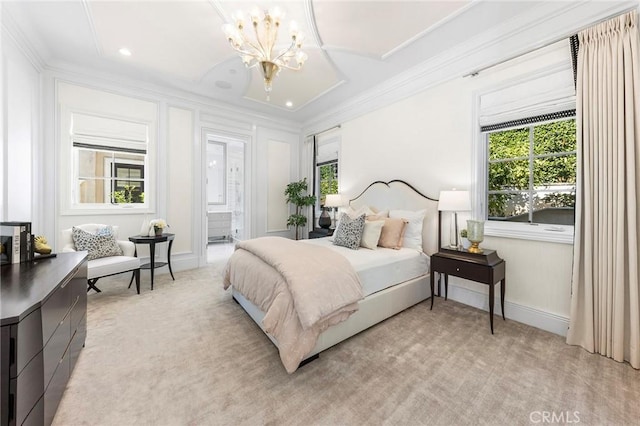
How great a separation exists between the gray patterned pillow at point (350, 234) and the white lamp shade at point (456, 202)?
922 millimetres

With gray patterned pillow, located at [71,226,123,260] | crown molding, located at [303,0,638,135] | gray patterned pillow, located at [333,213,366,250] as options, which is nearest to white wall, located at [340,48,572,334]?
crown molding, located at [303,0,638,135]

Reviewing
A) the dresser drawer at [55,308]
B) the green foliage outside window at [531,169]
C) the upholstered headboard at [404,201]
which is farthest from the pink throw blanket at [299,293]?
the green foliage outside window at [531,169]

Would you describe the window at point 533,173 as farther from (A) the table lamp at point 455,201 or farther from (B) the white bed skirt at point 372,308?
(B) the white bed skirt at point 372,308

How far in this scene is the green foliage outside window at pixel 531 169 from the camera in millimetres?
2443

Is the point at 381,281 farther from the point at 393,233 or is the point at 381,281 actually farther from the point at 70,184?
the point at 70,184

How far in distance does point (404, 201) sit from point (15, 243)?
3.74m

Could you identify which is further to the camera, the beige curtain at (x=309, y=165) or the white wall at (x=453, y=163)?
the beige curtain at (x=309, y=165)

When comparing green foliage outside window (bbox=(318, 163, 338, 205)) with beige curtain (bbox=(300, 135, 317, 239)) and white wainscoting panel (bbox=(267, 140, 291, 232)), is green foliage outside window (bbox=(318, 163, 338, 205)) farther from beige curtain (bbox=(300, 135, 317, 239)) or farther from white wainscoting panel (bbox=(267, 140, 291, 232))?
white wainscoting panel (bbox=(267, 140, 291, 232))

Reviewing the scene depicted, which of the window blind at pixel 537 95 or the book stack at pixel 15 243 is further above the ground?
the window blind at pixel 537 95

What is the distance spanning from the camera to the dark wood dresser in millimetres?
955

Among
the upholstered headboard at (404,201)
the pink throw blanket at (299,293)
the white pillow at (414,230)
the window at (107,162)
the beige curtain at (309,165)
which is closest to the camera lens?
the pink throw blanket at (299,293)

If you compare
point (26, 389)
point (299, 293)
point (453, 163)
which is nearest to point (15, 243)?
point (26, 389)

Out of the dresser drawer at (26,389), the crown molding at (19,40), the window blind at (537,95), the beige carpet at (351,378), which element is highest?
the crown molding at (19,40)

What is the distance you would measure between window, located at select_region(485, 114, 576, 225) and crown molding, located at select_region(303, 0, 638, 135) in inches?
31.0
